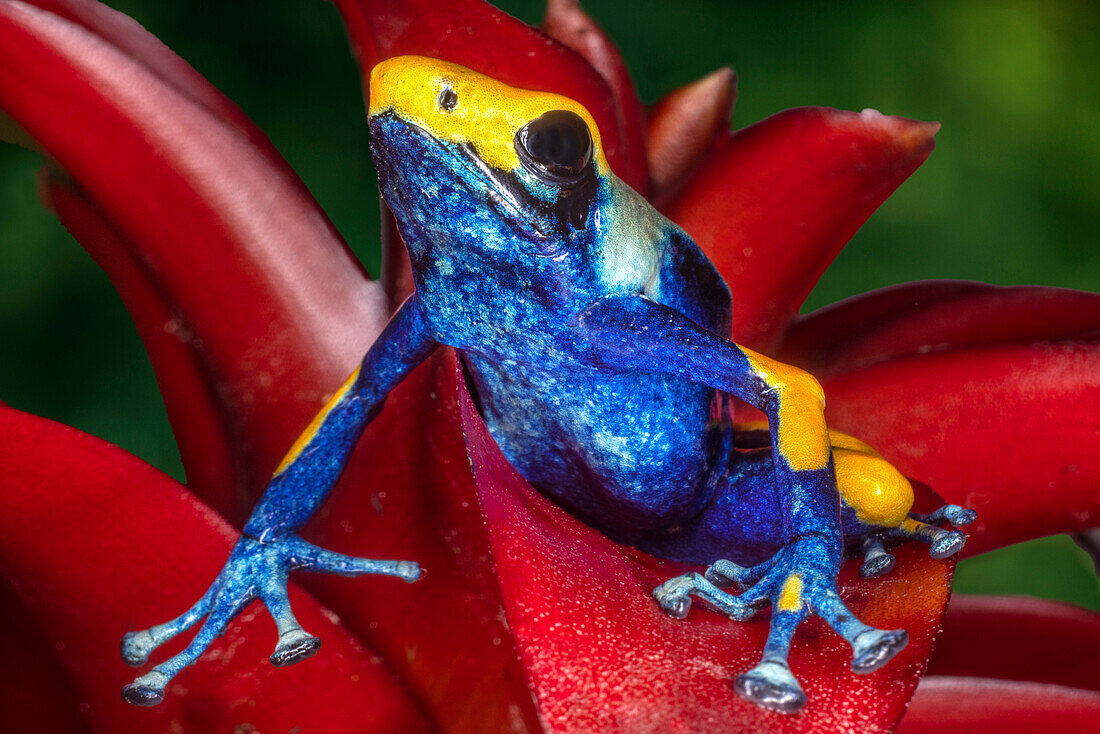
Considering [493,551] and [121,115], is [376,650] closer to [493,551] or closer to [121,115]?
[493,551]

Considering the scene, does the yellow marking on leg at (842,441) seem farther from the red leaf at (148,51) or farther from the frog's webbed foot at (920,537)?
the red leaf at (148,51)

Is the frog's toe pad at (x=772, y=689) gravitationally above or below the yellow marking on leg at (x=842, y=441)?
below

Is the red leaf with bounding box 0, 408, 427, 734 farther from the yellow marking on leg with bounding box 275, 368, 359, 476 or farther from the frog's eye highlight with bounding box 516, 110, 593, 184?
the frog's eye highlight with bounding box 516, 110, 593, 184

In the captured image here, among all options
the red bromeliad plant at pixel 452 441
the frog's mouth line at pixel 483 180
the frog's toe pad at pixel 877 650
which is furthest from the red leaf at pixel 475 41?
the frog's toe pad at pixel 877 650

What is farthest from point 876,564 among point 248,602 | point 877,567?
point 248,602

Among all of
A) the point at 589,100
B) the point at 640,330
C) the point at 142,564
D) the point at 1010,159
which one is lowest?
the point at 142,564

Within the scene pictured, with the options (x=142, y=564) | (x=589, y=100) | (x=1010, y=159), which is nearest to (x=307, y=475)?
(x=142, y=564)
